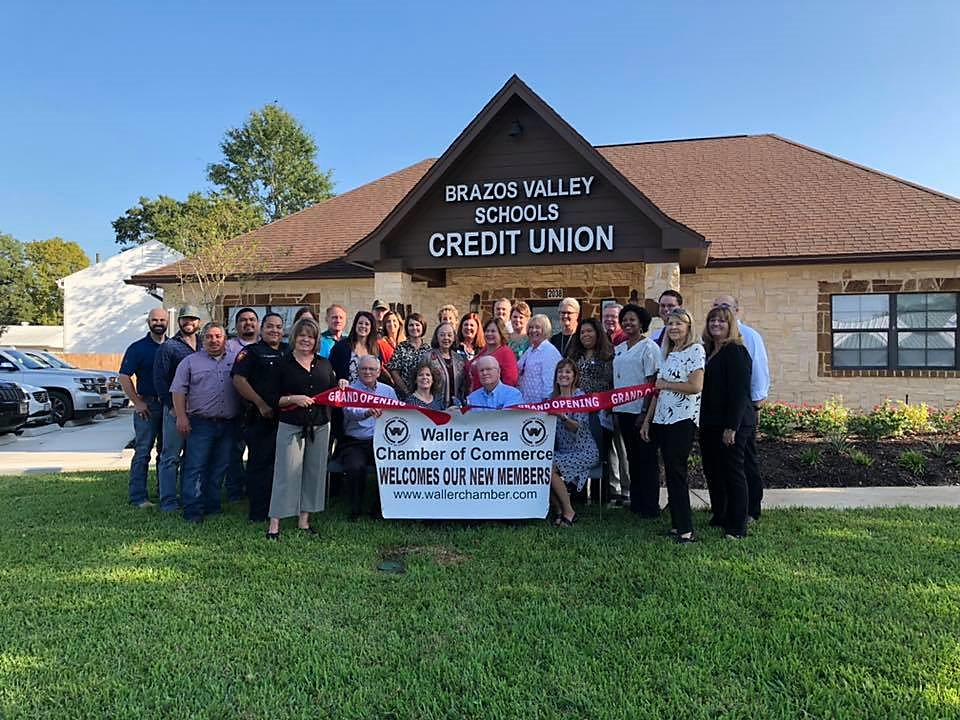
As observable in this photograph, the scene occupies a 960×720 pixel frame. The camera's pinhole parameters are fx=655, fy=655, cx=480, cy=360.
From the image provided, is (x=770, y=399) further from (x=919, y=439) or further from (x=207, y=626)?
(x=207, y=626)

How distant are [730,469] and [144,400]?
18.0ft

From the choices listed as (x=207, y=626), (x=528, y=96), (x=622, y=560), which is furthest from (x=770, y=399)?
(x=207, y=626)

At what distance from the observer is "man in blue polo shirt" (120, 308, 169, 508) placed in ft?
20.9

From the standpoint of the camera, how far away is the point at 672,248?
9.91 meters

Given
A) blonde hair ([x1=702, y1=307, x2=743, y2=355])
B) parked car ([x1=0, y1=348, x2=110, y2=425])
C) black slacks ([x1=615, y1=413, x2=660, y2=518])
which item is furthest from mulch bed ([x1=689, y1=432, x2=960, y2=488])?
parked car ([x1=0, y1=348, x2=110, y2=425])

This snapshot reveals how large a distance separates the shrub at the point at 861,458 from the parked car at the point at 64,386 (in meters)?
14.5

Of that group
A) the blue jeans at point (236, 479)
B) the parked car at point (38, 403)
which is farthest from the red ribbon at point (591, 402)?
the parked car at point (38, 403)

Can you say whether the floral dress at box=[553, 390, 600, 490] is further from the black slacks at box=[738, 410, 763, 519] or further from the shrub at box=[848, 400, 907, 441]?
the shrub at box=[848, 400, 907, 441]

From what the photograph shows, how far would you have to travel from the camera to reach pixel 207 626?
362 cm

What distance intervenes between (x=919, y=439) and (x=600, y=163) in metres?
6.04

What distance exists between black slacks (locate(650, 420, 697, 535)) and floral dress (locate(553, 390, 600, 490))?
3.06ft

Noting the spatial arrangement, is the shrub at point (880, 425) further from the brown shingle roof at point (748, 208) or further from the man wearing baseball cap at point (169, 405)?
the man wearing baseball cap at point (169, 405)

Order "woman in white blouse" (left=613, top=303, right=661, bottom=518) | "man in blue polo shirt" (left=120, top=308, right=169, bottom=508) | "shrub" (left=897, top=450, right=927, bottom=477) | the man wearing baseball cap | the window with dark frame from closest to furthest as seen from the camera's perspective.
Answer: "woman in white blouse" (left=613, top=303, right=661, bottom=518)
the man wearing baseball cap
"man in blue polo shirt" (left=120, top=308, right=169, bottom=508)
"shrub" (left=897, top=450, right=927, bottom=477)
the window with dark frame

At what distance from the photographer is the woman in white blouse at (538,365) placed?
6086mm
